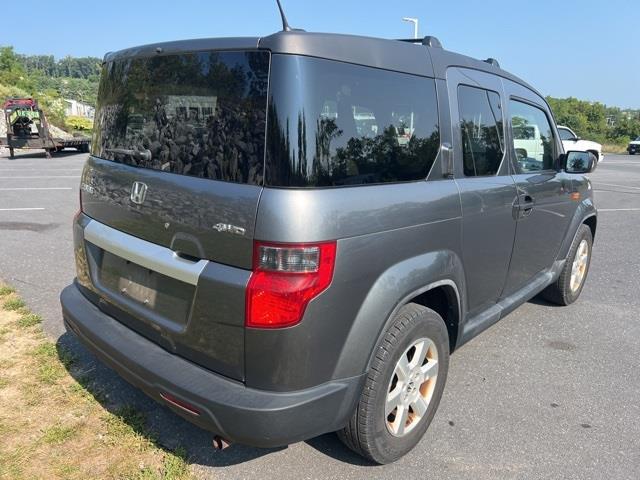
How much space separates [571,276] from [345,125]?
339cm

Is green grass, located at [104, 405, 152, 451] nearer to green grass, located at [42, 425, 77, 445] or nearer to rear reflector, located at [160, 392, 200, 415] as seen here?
green grass, located at [42, 425, 77, 445]

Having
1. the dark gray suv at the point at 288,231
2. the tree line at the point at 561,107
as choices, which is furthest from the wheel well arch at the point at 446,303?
the tree line at the point at 561,107

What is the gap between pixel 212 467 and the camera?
2.50 metres

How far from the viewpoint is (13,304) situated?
4254mm

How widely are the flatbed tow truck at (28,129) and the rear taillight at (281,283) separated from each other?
73.0ft

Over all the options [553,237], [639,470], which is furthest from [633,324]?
[639,470]

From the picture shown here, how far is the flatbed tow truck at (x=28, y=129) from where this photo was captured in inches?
811

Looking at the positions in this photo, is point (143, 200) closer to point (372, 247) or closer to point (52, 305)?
point (372, 247)

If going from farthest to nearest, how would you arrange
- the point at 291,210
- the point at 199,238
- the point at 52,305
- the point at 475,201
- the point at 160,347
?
the point at 52,305 < the point at 475,201 < the point at 160,347 < the point at 199,238 < the point at 291,210

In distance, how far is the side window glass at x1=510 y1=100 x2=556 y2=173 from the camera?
349cm

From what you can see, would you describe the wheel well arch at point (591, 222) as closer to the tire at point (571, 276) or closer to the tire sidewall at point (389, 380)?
the tire at point (571, 276)

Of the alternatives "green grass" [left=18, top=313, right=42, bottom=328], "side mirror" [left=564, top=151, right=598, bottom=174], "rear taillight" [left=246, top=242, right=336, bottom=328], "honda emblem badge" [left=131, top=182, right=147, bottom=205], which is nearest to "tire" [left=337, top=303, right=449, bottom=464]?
"rear taillight" [left=246, top=242, right=336, bottom=328]

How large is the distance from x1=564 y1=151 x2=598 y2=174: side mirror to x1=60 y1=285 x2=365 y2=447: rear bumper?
2.88m

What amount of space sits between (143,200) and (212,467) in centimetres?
136
